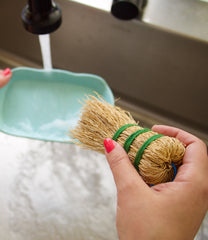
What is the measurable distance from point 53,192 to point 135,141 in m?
0.35

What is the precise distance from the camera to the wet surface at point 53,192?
643mm

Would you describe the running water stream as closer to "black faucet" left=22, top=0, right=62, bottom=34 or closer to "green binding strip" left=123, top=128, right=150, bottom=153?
"black faucet" left=22, top=0, right=62, bottom=34

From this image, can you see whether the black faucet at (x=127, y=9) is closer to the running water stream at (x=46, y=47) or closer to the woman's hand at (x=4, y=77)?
the running water stream at (x=46, y=47)

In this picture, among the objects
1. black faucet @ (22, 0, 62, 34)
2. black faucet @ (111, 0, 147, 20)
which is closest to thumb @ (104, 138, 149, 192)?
black faucet @ (22, 0, 62, 34)

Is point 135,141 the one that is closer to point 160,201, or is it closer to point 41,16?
point 160,201

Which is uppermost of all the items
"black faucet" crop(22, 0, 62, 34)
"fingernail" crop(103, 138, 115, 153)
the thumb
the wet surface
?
"black faucet" crop(22, 0, 62, 34)

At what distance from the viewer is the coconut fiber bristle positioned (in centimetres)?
44

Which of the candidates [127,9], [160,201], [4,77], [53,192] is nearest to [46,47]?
[4,77]

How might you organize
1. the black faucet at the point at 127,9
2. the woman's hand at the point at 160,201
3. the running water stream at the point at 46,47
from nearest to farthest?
the woman's hand at the point at 160,201 → the black faucet at the point at 127,9 → the running water stream at the point at 46,47

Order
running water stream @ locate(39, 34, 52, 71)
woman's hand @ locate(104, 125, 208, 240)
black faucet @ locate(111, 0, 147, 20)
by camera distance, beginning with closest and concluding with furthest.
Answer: woman's hand @ locate(104, 125, 208, 240)
black faucet @ locate(111, 0, 147, 20)
running water stream @ locate(39, 34, 52, 71)

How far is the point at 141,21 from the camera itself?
2.15 ft

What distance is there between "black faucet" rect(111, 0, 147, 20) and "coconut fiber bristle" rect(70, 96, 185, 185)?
0.26 metres

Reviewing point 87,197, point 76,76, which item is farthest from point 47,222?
point 76,76

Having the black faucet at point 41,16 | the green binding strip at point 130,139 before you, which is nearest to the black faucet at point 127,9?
the black faucet at point 41,16
